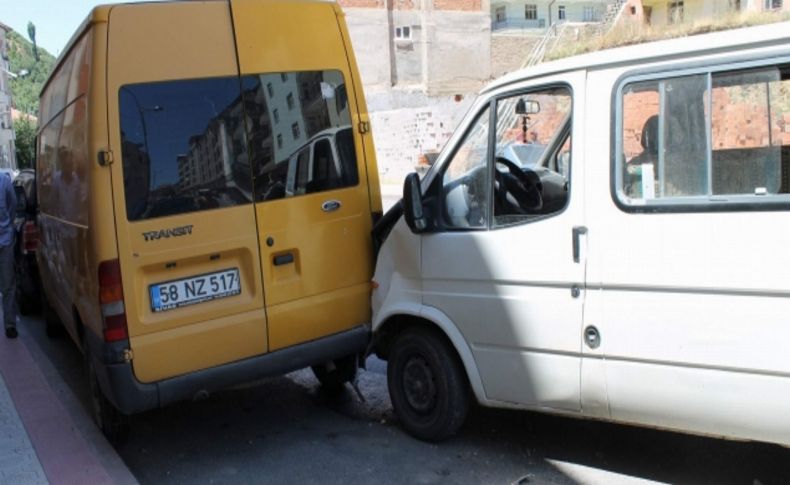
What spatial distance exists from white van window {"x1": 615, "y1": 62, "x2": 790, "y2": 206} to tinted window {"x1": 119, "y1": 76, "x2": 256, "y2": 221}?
2.18 m

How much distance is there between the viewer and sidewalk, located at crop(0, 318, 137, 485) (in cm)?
392

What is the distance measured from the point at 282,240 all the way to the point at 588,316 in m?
1.87

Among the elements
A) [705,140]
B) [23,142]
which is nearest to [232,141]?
[705,140]

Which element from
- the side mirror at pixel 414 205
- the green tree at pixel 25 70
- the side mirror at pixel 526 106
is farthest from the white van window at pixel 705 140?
the green tree at pixel 25 70

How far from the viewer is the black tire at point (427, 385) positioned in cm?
392

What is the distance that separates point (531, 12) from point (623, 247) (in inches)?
2106

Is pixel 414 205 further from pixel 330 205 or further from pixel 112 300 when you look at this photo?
pixel 112 300

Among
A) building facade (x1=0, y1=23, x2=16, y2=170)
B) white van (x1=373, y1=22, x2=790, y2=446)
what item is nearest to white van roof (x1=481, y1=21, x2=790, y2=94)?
white van (x1=373, y1=22, x2=790, y2=446)

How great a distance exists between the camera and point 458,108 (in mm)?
28156

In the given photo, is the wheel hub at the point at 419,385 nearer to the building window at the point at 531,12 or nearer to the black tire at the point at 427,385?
the black tire at the point at 427,385

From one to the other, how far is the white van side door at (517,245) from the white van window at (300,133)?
2.28ft

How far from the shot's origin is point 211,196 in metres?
3.89

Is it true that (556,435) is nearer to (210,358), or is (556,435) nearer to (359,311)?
(359,311)

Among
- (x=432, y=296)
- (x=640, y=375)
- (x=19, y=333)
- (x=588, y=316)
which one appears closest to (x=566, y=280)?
(x=588, y=316)
